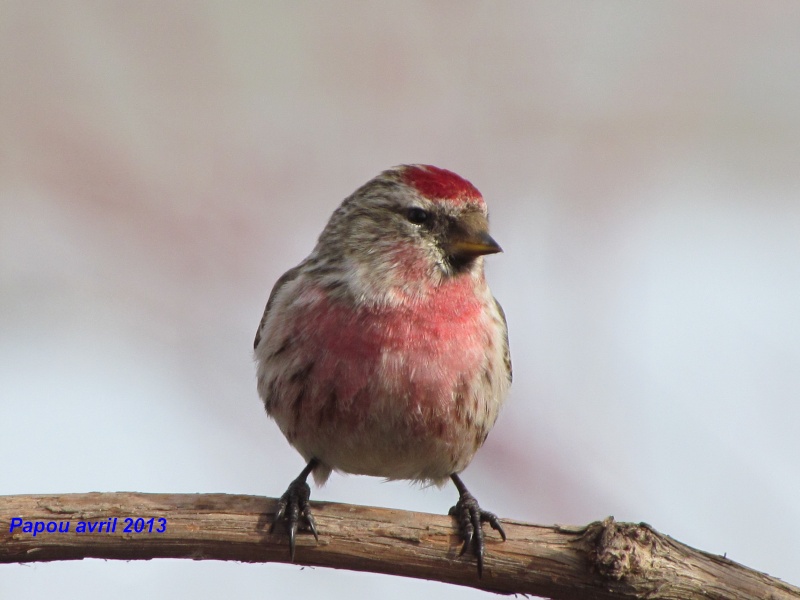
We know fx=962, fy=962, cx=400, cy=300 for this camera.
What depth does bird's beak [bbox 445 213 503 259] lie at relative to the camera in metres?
3.41

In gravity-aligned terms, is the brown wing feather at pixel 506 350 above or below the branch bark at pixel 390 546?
above

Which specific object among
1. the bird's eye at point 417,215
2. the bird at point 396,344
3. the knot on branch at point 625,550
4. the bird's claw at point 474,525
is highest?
the bird's eye at point 417,215

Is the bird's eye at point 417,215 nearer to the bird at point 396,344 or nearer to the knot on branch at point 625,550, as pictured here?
the bird at point 396,344

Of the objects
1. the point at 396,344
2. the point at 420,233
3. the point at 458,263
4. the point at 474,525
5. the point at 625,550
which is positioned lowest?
the point at 625,550

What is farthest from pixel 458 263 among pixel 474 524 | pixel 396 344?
pixel 474 524

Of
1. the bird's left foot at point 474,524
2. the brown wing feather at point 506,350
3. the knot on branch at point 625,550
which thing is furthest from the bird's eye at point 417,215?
the knot on branch at point 625,550

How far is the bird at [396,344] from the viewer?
3.35m

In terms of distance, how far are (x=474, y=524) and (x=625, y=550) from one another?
0.53m

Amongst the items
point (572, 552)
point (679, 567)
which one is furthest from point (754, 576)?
point (572, 552)

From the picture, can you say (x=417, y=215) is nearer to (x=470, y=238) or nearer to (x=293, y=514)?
(x=470, y=238)

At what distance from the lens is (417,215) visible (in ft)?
11.8

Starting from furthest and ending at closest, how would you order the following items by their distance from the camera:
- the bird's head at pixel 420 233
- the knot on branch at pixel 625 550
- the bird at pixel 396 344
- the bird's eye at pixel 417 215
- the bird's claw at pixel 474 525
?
the bird's eye at pixel 417 215 < the bird's head at pixel 420 233 < the bird at pixel 396 344 < the bird's claw at pixel 474 525 < the knot on branch at pixel 625 550

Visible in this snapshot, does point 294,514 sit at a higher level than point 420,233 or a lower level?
lower

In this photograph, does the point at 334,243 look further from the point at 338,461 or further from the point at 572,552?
the point at 572,552
